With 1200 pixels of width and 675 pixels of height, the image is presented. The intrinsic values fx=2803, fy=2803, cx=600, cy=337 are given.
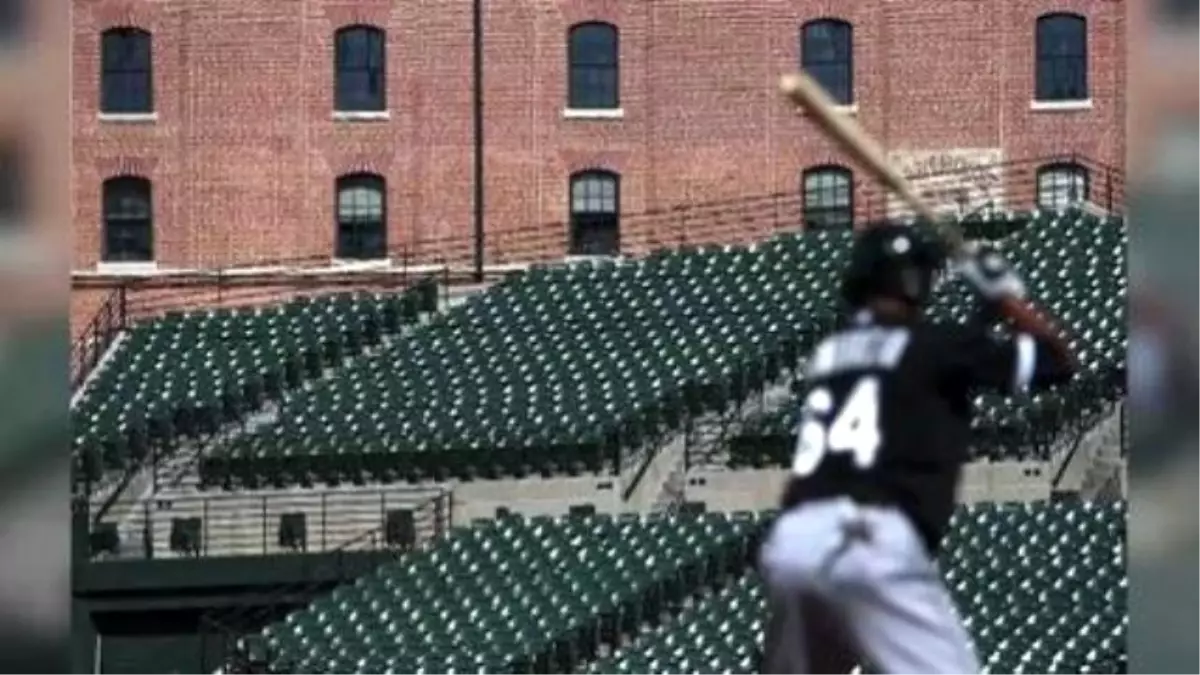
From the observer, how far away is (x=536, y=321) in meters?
37.4

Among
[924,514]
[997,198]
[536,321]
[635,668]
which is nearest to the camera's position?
[924,514]

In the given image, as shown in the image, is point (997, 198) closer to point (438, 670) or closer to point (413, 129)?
point (413, 129)

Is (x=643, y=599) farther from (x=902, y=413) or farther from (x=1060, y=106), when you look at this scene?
(x=1060, y=106)

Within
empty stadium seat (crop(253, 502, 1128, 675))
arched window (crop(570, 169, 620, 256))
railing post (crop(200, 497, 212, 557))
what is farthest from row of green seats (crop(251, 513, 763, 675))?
arched window (crop(570, 169, 620, 256))

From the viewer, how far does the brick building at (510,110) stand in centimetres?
4862

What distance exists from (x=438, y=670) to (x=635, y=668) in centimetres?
210

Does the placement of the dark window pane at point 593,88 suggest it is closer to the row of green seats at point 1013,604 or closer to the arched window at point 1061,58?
the arched window at point 1061,58

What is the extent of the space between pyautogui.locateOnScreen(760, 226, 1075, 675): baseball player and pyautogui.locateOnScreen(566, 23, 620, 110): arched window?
43355mm

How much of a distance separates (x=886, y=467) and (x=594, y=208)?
4310 cm

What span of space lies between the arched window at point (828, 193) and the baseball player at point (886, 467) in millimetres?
42376

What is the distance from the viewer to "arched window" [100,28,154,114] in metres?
49.2

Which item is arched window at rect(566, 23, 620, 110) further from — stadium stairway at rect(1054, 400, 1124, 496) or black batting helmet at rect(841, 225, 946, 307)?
black batting helmet at rect(841, 225, 946, 307)

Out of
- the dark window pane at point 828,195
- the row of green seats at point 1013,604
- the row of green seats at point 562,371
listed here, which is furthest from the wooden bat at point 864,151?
the dark window pane at point 828,195

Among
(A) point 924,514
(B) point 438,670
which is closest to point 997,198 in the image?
(B) point 438,670
